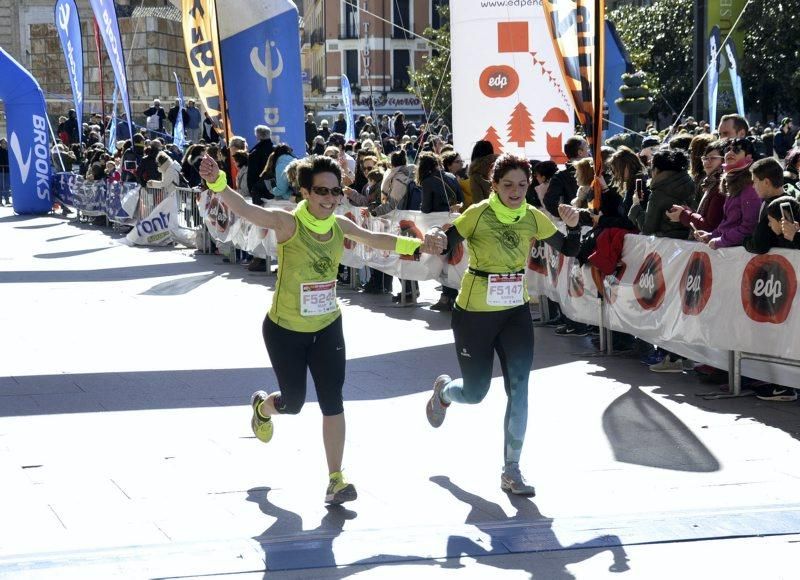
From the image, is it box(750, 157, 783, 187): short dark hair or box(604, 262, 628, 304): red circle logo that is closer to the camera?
box(750, 157, 783, 187): short dark hair

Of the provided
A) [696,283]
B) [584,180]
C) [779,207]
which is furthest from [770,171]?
[584,180]

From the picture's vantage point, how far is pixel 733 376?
29.7 ft

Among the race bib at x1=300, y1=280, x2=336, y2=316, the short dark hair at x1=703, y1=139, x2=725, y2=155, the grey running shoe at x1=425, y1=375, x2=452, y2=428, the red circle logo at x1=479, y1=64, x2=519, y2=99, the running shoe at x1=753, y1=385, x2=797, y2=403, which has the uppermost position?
the red circle logo at x1=479, y1=64, x2=519, y2=99

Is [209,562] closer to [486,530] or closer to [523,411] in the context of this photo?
[486,530]

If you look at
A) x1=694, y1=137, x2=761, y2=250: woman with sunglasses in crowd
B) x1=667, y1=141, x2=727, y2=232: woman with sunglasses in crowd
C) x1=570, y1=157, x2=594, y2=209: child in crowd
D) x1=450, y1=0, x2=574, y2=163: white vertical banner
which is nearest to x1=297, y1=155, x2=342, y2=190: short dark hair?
x1=694, y1=137, x2=761, y2=250: woman with sunglasses in crowd

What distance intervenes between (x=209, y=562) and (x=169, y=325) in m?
7.89

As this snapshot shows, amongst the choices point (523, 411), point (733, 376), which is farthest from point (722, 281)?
point (523, 411)

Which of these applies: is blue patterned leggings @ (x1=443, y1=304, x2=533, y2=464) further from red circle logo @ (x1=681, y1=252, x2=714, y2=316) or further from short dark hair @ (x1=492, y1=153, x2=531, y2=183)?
red circle logo @ (x1=681, y1=252, x2=714, y2=316)

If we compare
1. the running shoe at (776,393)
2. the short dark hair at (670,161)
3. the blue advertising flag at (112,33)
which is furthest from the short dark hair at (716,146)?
the blue advertising flag at (112,33)

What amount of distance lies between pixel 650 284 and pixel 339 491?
175 inches

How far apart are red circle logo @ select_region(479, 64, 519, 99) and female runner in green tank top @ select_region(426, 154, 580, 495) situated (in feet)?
22.3

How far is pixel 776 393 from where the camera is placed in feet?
29.3

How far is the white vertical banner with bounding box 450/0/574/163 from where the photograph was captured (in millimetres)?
13430

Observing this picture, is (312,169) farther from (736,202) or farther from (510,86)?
(510,86)
